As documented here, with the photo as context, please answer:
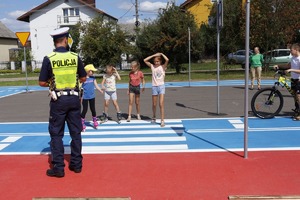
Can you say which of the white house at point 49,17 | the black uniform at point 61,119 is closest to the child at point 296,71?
the black uniform at point 61,119

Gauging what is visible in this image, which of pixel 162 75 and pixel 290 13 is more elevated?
pixel 290 13

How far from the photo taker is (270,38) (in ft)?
85.3

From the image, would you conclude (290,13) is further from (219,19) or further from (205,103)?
(219,19)

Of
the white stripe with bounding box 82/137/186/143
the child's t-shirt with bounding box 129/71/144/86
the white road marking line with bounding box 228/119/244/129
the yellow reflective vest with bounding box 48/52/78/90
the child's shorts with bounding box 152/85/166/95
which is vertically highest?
the yellow reflective vest with bounding box 48/52/78/90

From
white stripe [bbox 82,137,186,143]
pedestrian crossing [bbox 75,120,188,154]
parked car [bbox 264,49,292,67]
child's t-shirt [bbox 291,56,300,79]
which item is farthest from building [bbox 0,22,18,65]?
child's t-shirt [bbox 291,56,300,79]

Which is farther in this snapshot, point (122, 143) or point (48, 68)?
point (122, 143)

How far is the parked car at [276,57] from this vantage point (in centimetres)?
2678

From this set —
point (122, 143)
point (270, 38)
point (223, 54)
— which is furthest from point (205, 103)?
point (223, 54)

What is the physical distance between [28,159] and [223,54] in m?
27.4

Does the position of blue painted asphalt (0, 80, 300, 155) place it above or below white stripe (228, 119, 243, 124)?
below

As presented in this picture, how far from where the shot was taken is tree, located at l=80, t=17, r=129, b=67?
28.9 m

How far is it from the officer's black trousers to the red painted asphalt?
9.3 inches

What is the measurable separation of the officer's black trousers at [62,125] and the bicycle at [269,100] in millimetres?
5527

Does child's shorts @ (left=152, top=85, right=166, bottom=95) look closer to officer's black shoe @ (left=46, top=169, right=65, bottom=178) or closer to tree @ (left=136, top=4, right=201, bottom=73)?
officer's black shoe @ (left=46, top=169, right=65, bottom=178)
